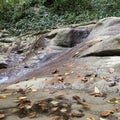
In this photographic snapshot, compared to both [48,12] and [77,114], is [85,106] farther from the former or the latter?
[48,12]

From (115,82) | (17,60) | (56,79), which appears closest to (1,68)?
(17,60)

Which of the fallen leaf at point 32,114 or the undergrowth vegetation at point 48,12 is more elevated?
the undergrowth vegetation at point 48,12

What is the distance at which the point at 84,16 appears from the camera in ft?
51.9

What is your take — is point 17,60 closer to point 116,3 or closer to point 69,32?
point 69,32

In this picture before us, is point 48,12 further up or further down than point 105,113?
further up

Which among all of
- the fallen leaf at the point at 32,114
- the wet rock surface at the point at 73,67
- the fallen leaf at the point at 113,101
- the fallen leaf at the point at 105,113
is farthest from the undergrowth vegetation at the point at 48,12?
the fallen leaf at the point at 32,114

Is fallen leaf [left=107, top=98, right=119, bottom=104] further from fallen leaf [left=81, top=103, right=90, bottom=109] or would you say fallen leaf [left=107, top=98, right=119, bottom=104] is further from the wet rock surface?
fallen leaf [left=81, top=103, right=90, bottom=109]

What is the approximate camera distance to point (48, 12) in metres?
17.4

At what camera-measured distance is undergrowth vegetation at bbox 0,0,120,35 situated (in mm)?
15969

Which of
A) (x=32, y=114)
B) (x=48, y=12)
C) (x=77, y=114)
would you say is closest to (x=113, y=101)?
(x=77, y=114)

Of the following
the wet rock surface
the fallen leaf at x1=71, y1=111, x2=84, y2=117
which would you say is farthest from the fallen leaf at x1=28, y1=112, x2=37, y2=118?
the fallen leaf at x1=71, y1=111, x2=84, y2=117

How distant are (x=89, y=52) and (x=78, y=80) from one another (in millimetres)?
1813

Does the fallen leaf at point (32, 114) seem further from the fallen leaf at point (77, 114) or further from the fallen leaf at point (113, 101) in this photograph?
the fallen leaf at point (113, 101)

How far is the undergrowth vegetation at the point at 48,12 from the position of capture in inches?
629
